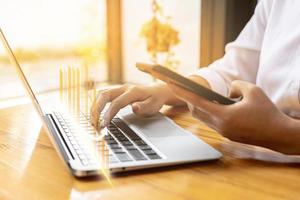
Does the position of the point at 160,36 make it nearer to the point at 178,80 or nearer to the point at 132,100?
the point at 132,100

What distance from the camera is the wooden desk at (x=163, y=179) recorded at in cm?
56

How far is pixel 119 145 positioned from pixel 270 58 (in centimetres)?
56

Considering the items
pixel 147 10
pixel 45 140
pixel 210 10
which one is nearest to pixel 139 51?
pixel 147 10

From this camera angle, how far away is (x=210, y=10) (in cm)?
218

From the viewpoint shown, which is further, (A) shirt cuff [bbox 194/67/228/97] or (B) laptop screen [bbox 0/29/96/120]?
(A) shirt cuff [bbox 194/67/228/97]

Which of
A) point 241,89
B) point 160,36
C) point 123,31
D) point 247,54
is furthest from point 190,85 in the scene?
point 123,31

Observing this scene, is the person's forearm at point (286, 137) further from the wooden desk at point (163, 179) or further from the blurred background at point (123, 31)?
the blurred background at point (123, 31)

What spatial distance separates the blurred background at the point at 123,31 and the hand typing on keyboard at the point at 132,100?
2.25 feet

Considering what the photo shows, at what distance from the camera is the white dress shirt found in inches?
40.1

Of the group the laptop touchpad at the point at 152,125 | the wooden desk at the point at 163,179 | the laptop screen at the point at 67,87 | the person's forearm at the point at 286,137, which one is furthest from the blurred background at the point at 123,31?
the person's forearm at the point at 286,137

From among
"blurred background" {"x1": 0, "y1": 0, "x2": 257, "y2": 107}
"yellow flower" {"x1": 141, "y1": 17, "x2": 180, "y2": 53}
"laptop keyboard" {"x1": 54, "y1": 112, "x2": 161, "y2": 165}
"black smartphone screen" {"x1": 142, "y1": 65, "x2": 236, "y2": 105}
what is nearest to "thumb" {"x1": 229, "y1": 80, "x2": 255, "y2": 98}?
"black smartphone screen" {"x1": 142, "y1": 65, "x2": 236, "y2": 105}

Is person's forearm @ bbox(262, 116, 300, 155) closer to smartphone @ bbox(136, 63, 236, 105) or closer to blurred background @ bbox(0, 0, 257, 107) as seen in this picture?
smartphone @ bbox(136, 63, 236, 105)

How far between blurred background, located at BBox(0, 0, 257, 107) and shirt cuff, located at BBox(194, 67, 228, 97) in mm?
644

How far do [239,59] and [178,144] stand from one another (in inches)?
22.8
